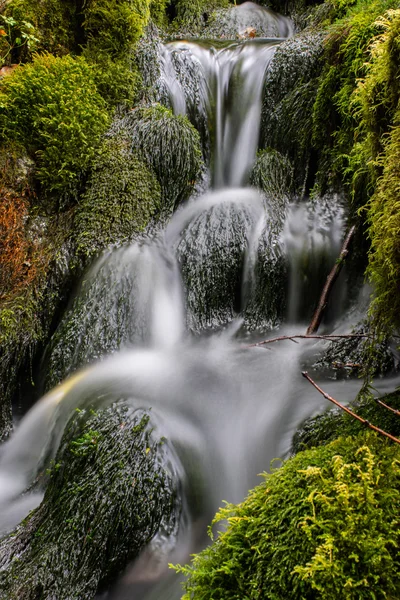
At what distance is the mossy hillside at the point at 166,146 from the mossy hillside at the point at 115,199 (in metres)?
0.10

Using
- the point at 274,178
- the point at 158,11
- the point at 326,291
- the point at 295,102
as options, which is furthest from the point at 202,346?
the point at 158,11

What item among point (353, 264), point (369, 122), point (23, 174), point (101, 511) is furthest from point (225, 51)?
point (101, 511)

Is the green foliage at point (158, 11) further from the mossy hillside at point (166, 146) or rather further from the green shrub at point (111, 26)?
the mossy hillside at point (166, 146)

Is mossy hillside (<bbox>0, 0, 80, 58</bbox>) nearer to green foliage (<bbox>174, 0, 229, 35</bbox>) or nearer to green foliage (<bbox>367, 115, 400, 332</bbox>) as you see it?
Answer: green foliage (<bbox>174, 0, 229, 35</bbox>)

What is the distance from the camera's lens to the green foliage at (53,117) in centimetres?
392

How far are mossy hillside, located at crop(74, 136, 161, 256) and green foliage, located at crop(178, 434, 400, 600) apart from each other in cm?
306

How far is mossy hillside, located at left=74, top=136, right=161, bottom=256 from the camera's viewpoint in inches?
155

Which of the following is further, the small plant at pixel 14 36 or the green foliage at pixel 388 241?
the small plant at pixel 14 36

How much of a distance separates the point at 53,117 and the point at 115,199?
96 centimetres

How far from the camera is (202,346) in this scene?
3514 mm

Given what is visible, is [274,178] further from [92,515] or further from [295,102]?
[92,515]

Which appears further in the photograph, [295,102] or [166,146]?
[295,102]

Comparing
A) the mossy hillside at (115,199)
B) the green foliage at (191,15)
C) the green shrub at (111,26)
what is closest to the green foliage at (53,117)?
the mossy hillside at (115,199)

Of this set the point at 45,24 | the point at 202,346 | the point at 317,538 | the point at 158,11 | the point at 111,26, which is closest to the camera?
the point at 317,538
